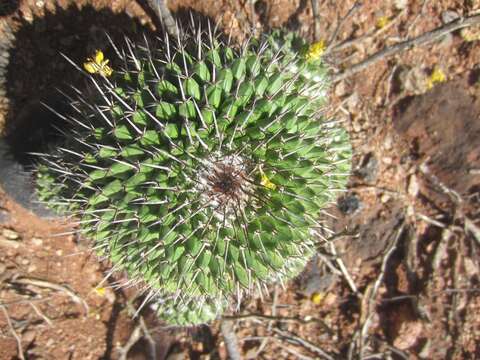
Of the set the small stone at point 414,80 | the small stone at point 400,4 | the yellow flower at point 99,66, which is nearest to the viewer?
the yellow flower at point 99,66

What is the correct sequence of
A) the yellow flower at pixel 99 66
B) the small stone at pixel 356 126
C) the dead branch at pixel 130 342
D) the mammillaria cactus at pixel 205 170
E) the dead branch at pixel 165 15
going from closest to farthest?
the mammillaria cactus at pixel 205 170 → the yellow flower at pixel 99 66 → the dead branch at pixel 165 15 → the dead branch at pixel 130 342 → the small stone at pixel 356 126

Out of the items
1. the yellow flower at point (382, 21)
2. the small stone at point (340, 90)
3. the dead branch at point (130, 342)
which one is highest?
the yellow flower at point (382, 21)

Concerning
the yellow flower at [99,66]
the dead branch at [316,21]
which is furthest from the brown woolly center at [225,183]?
the dead branch at [316,21]

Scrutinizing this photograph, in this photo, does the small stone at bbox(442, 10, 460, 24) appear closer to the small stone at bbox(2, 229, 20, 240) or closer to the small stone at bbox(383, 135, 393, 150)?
the small stone at bbox(383, 135, 393, 150)

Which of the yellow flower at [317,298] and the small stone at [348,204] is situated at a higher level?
the small stone at [348,204]

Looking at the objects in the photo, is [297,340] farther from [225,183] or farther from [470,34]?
[470,34]

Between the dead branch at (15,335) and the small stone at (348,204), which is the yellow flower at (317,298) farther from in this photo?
the dead branch at (15,335)

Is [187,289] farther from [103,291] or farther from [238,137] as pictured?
[103,291]
